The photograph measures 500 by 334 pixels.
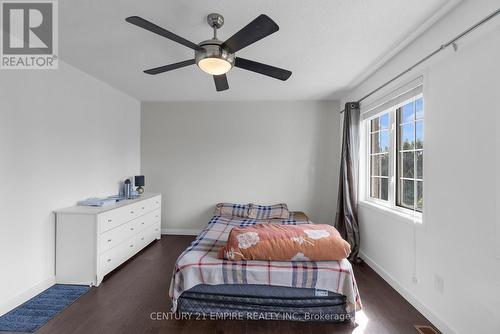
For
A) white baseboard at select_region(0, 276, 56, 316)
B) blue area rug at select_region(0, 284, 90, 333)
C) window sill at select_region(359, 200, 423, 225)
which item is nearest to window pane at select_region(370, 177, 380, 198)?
window sill at select_region(359, 200, 423, 225)

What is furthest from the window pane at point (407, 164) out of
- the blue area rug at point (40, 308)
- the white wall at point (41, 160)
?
the white wall at point (41, 160)

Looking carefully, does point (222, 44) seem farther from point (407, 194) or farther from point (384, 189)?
point (384, 189)

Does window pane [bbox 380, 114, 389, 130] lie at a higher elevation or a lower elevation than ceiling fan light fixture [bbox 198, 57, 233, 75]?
lower

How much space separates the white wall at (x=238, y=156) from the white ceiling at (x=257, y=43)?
3.12 feet

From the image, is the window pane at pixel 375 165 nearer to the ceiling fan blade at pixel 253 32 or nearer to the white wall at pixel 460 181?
the white wall at pixel 460 181

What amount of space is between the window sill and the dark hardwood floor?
0.77 m

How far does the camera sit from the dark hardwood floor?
189cm

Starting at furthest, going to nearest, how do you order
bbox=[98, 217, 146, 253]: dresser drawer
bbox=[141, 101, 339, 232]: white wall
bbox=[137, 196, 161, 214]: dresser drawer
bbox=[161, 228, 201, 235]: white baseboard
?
1. bbox=[161, 228, 201, 235]: white baseboard
2. bbox=[141, 101, 339, 232]: white wall
3. bbox=[137, 196, 161, 214]: dresser drawer
4. bbox=[98, 217, 146, 253]: dresser drawer

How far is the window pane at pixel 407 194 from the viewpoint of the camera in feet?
8.21

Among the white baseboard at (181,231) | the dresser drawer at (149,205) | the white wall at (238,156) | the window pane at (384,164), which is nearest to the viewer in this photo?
the window pane at (384,164)

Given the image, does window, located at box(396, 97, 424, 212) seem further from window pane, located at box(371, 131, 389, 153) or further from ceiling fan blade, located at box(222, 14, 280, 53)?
ceiling fan blade, located at box(222, 14, 280, 53)

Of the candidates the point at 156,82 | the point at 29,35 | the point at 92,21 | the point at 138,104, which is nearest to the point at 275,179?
the point at 156,82

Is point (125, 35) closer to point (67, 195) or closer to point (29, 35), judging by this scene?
point (29, 35)

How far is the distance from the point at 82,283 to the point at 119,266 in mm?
500
